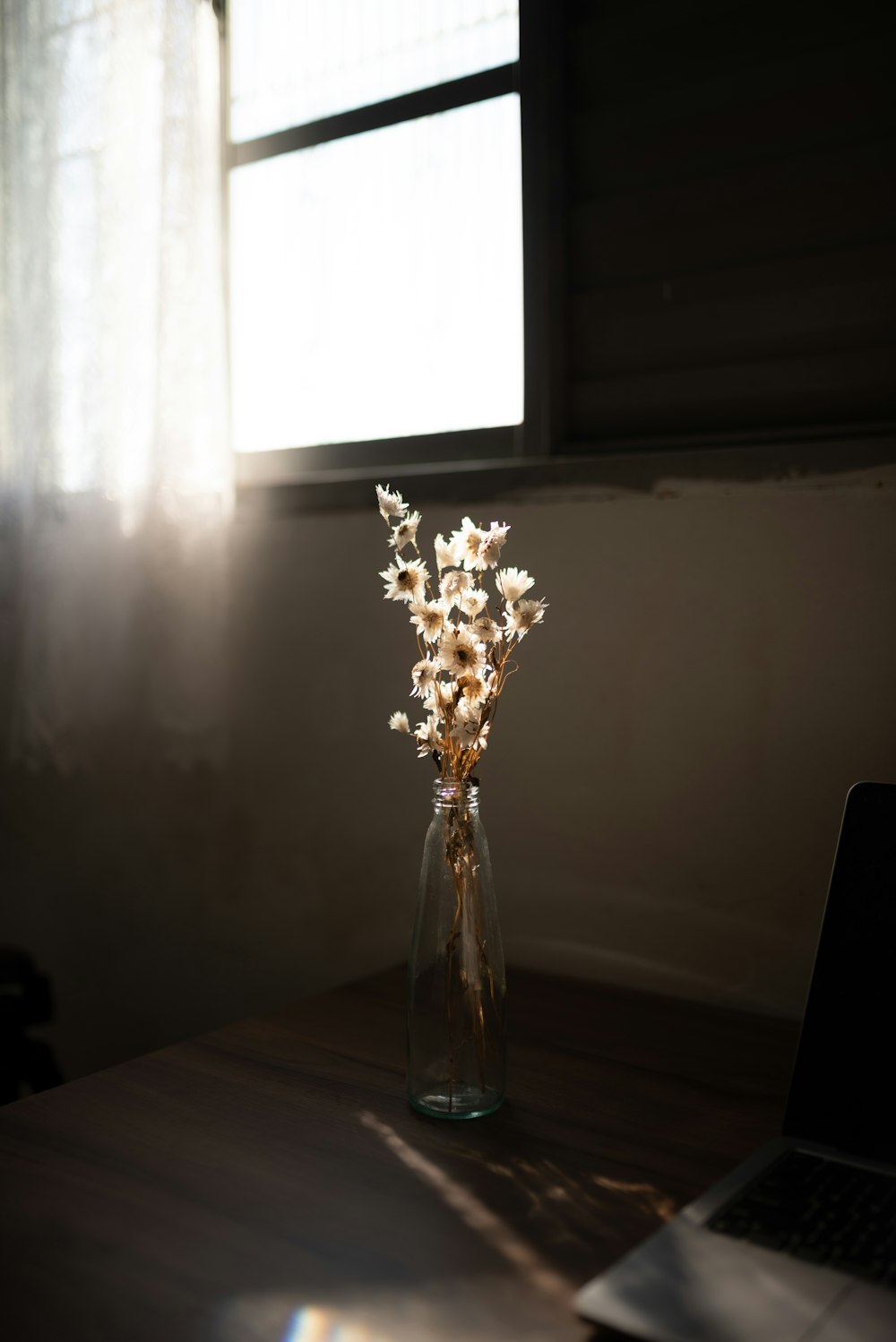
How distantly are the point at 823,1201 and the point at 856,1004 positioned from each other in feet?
0.59

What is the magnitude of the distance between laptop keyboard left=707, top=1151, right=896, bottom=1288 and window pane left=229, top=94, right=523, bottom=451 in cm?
98

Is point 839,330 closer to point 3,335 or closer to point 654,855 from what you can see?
point 654,855

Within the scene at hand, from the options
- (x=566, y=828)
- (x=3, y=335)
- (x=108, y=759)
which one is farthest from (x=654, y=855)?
(x=3, y=335)

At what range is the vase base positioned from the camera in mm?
933

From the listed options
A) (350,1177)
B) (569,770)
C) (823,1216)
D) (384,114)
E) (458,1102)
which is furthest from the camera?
(384,114)

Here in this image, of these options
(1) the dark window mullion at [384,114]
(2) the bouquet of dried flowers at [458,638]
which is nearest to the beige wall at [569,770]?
(2) the bouquet of dried flowers at [458,638]

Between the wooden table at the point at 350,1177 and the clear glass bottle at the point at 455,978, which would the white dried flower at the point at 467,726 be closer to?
the clear glass bottle at the point at 455,978

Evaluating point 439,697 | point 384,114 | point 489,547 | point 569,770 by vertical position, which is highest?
point 384,114

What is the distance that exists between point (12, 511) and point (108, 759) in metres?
0.41

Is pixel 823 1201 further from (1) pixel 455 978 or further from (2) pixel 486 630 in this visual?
(2) pixel 486 630

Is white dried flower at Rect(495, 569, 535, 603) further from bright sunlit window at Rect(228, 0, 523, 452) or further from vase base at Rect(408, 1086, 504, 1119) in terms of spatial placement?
bright sunlit window at Rect(228, 0, 523, 452)

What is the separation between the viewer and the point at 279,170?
1.68m

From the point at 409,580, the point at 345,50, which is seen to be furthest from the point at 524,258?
the point at 409,580

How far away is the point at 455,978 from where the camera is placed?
95cm
